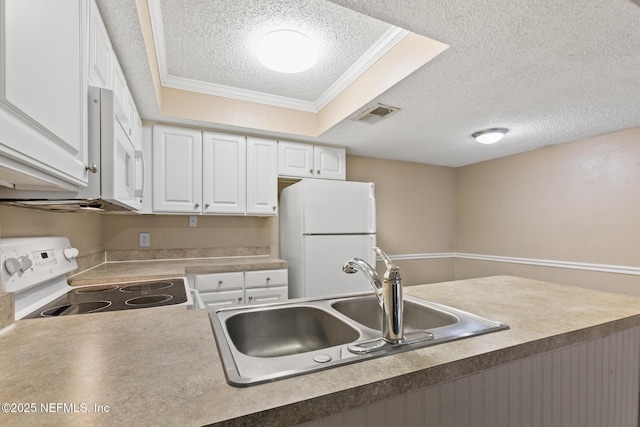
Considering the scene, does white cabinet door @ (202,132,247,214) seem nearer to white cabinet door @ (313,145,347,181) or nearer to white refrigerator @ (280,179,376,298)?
white refrigerator @ (280,179,376,298)

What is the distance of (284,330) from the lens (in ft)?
3.93

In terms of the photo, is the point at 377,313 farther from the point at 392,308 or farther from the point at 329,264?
the point at 329,264

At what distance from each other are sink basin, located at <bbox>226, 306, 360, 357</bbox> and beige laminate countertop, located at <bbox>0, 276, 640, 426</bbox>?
158mm

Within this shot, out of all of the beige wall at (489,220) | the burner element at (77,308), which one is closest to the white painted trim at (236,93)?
the beige wall at (489,220)

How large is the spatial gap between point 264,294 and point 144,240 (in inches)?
47.6

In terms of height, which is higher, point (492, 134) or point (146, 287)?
point (492, 134)

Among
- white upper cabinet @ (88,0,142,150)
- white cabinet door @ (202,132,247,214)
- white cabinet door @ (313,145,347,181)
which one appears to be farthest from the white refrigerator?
white upper cabinet @ (88,0,142,150)

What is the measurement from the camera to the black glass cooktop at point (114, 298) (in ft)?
4.12

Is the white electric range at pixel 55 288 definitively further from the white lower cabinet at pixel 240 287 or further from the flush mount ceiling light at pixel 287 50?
the flush mount ceiling light at pixel 287 50

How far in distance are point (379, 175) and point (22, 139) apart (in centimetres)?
356

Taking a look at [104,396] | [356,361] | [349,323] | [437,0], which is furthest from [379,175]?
[104,396]

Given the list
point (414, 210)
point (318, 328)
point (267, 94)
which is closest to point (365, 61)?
point (267, 94)

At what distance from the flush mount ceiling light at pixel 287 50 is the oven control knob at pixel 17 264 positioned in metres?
1.56

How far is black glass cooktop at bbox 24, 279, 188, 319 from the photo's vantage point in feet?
4.12
